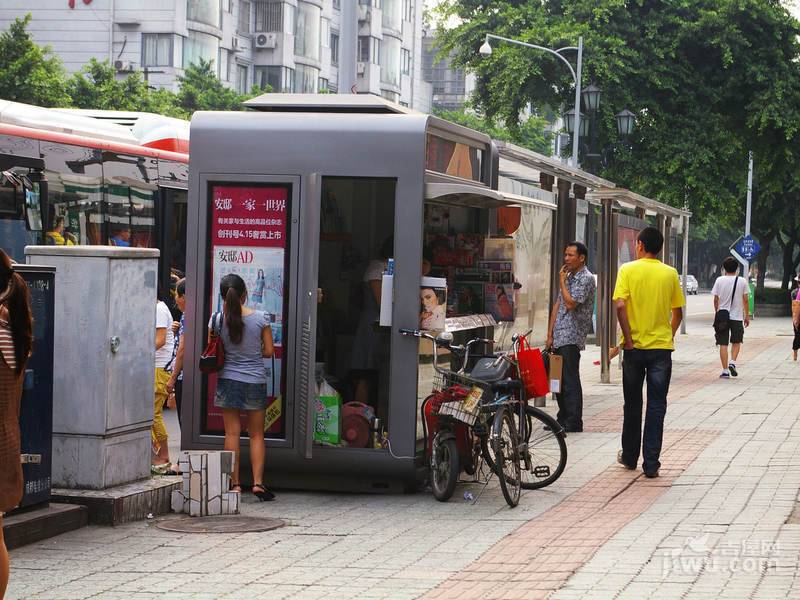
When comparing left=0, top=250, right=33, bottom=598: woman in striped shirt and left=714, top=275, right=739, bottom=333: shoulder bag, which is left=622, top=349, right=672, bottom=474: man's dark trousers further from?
left=714, top=275, right=739, bottom=333: shoulder bag

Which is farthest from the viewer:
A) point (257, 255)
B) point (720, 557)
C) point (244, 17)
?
point (244, 17)

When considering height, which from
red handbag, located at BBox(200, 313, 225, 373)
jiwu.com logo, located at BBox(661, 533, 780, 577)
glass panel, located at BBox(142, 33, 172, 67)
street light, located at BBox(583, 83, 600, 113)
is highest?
glass panel, located at BBox(142, 33, 172, 67)

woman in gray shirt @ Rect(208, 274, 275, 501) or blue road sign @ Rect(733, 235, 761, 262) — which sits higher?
blue road sign @ Rect(733, 235, 761, 262)

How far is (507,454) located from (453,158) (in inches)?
96.3

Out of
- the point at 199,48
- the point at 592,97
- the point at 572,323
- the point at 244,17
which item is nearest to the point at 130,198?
the point at 572,323

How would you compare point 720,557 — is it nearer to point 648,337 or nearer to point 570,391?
point 648,337

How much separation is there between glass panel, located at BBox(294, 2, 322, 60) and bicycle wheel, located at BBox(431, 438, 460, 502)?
67.5m

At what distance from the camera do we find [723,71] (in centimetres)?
3516

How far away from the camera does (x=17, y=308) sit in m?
5.61

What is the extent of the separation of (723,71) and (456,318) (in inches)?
1035

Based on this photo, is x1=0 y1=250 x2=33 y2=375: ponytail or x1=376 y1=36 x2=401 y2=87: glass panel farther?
x1=376 y1=36 x2=401 y2=87: glass panel

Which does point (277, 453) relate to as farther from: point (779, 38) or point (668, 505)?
point (779, 38)

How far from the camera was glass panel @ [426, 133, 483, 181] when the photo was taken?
1003cm

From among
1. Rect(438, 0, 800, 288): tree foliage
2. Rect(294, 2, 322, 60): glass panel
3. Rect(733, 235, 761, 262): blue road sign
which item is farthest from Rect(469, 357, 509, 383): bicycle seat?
Rect(294, 2, 322, 60): glass panel
